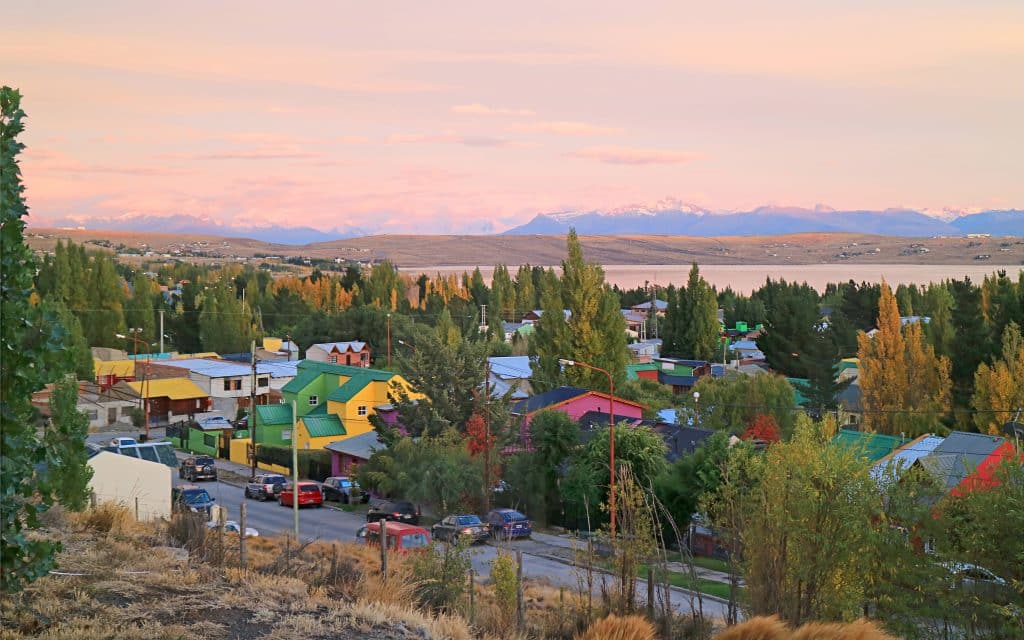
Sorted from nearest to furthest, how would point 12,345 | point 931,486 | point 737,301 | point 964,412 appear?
point 12,345 → point 931,486 → point 964,412 → point 737,301

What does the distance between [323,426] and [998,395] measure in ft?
91.8

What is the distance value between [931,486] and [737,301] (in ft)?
304

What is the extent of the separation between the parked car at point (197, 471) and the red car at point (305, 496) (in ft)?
19.7

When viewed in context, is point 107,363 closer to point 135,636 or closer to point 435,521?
point 435,521

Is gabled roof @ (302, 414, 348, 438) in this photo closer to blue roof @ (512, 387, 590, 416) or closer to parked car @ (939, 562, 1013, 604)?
blue roof @ (512, 387, 590, 416)

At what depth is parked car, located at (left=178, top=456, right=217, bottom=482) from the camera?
1628 inches

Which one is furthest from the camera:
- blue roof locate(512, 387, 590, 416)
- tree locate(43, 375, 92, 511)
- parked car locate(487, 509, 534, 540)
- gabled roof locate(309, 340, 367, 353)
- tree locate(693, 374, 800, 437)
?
gabled roof locate(309, 340, 367, 353)

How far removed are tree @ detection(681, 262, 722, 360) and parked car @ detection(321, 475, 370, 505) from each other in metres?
38.0

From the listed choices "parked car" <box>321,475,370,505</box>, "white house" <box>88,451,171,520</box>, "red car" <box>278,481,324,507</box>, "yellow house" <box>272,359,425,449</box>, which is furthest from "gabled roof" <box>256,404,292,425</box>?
"white house" <box>88,451,171,520</box>

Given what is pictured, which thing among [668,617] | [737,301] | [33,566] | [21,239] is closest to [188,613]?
[33,566]

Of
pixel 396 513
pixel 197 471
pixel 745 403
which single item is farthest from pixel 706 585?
pixel 197 471

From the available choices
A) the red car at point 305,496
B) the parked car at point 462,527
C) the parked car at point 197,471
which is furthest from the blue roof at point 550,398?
the parked car at point 197,471

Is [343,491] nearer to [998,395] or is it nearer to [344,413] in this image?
[344,413]

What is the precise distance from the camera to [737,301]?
108375mm
